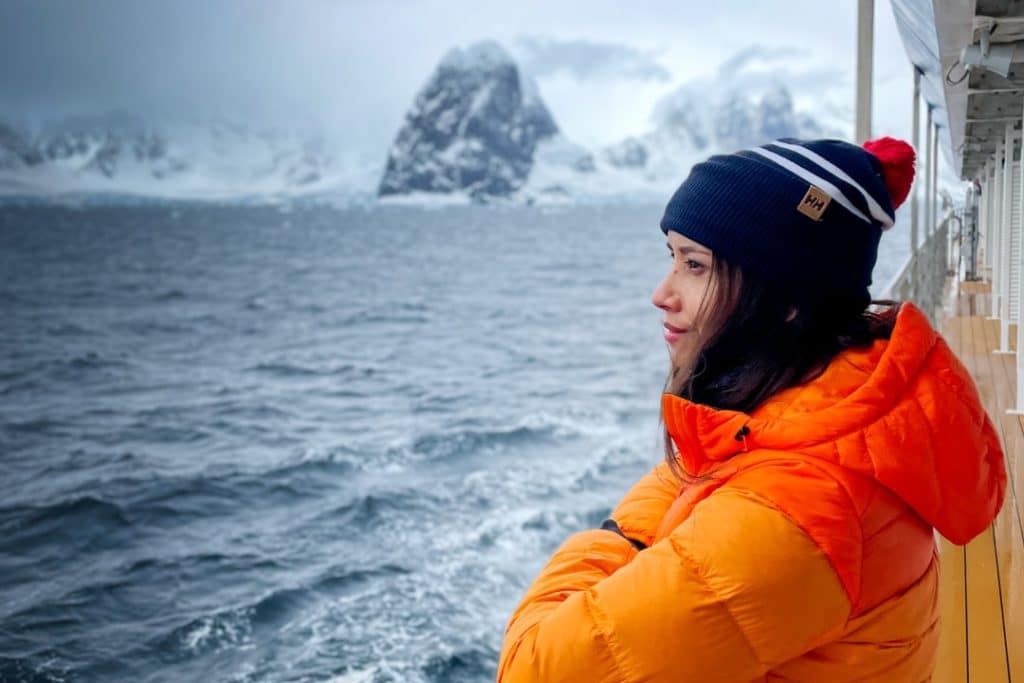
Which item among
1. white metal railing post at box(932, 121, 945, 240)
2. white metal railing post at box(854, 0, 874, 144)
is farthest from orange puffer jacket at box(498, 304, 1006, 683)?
white metal railing post at box(932, 121, 945, 240)

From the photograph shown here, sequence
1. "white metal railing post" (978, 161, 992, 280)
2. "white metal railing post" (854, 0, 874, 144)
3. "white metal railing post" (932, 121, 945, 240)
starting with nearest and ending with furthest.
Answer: "white metal railing post" (854, 0, 874, 144)
"white metal railing post" (932, 121, 945, 240)
"white metal railing post" (978, 161, 992, 280)

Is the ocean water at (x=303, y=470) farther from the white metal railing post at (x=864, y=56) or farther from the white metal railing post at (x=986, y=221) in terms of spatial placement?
the white metal railing post at (x=864, y=56)

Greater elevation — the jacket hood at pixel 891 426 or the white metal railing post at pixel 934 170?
the jacket hood at pixel 891 426

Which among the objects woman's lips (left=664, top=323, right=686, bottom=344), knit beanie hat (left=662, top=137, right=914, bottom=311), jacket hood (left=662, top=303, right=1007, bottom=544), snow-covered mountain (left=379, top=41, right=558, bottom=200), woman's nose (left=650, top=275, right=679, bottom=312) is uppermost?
knit beanie hat (left=662, top=137, right=914, bottom=311)

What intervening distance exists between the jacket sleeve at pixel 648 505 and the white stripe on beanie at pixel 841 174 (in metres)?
0.19

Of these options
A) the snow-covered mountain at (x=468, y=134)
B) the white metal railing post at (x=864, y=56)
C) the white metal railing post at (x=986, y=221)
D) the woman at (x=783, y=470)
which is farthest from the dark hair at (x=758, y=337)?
the snow-covered mountain at (x=468, y=134)

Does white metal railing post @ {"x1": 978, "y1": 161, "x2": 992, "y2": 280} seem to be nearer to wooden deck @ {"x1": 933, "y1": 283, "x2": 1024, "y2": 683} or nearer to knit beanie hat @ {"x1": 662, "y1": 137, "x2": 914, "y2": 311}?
wooden deck @ {"x1": 933, "y1": 283, "x2": 1024, "y2": 683}

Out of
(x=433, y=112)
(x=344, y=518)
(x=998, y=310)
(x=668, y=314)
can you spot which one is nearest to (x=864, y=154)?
(x=668, y=314)

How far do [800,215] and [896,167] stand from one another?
0.35 ft

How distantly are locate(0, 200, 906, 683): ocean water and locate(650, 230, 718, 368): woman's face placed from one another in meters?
3.84

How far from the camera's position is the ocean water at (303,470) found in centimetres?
511

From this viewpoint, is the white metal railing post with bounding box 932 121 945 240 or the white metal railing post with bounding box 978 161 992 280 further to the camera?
the white metal railing post with bounding box 978 161 992 280

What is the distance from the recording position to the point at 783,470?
0.47 m

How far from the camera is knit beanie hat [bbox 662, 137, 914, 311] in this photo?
54 cm
